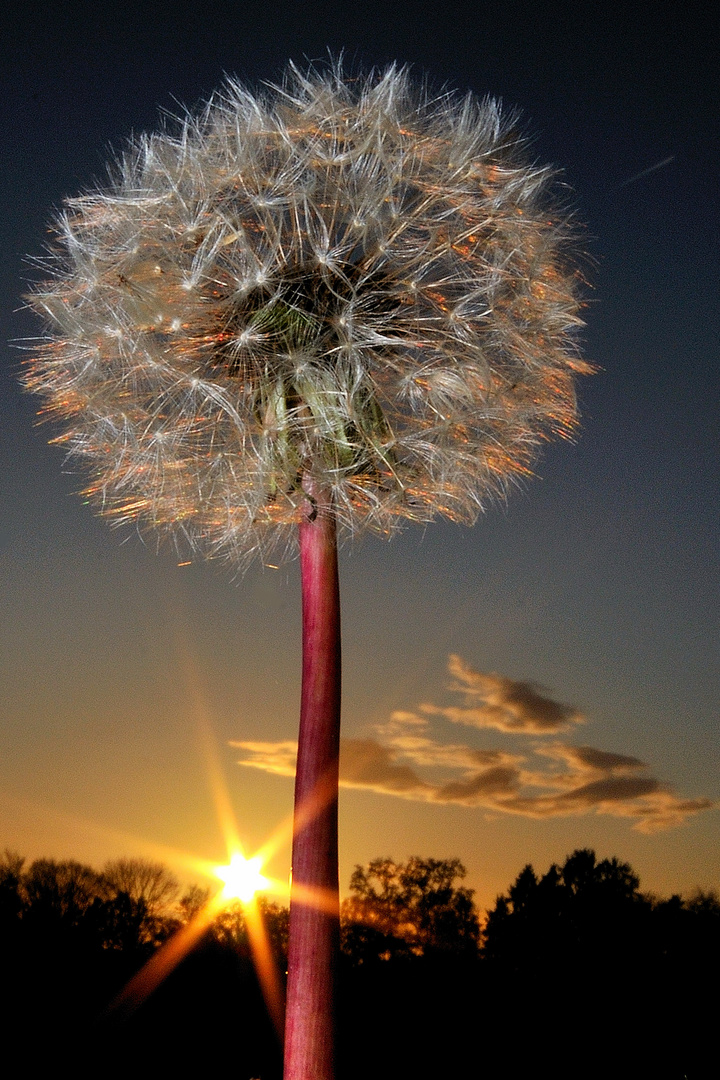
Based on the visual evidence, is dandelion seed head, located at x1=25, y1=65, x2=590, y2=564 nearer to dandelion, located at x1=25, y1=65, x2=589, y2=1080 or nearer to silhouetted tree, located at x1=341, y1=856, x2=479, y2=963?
dandelion, located at x1=25, y1=65, x2=589, y2=1080

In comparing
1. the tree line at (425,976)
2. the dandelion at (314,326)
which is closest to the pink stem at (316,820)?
the dandelion at (314,326)

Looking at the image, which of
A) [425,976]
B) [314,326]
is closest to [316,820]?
[314,326]

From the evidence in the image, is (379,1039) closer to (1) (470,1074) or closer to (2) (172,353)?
(1) (470,1074)

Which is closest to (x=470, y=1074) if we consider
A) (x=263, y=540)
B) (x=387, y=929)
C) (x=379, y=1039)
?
(x=379, y=1039)

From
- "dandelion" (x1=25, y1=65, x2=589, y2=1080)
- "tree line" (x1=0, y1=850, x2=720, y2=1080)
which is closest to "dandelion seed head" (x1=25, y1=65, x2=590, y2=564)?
"dandelion" (x1=25, y1=65, x2=589, y2=1080)

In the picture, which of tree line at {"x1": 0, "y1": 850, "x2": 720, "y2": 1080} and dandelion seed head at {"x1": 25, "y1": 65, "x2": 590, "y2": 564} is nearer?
dandelion seed head at {"x1": 25, "y1": 65, "x2": 590, "y2": 564}

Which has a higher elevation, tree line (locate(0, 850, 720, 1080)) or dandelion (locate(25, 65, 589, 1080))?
dandelion (locate(25, 65, 589, 1080))

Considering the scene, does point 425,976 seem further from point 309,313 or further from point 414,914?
point 309,313
